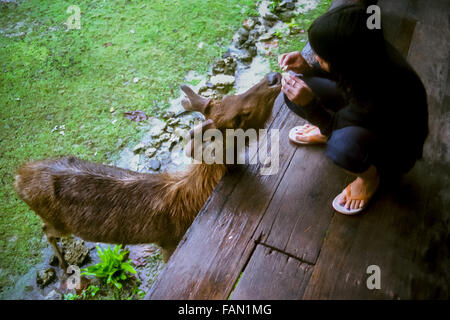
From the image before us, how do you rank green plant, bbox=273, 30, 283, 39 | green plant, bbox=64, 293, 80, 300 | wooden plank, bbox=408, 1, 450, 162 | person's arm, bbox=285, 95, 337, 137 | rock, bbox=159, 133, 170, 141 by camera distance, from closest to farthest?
person's arm, bbox=285, 95, 337, 137
wooden plank, bbox=408, 1, 450, 162
green plant, bbox=64, 293, 80, 300
rock, bbox=159, 133, 170, 141
green plant, bbox=273, 30, 283, 39

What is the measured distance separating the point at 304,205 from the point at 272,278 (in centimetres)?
60

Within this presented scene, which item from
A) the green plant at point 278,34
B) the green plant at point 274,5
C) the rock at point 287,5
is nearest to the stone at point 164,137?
the green plant at point 278,34

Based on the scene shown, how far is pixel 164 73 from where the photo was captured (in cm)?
496

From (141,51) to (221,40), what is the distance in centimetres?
127

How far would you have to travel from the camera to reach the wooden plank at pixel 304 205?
229cm

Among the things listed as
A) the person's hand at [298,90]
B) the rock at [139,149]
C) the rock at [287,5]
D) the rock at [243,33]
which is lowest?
the rock at [139,149]

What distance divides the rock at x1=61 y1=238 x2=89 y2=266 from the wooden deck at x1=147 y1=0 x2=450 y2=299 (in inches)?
73.9

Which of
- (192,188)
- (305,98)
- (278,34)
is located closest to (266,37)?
(278,34)

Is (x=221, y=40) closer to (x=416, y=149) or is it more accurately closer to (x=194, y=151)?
(x=194, y=151)

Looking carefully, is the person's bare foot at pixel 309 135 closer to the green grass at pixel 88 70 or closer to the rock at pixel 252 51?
the green grass at pixel 88 70

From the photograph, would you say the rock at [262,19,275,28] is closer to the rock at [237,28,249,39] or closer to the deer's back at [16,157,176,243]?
the rock at [237,28,249,39]

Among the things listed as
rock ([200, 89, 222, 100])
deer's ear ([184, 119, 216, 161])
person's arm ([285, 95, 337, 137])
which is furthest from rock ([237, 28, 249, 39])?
person's arm ([285, 95, 337, 137])

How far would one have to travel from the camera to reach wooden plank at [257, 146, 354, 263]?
229 cm

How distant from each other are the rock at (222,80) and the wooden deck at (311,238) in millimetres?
2181
